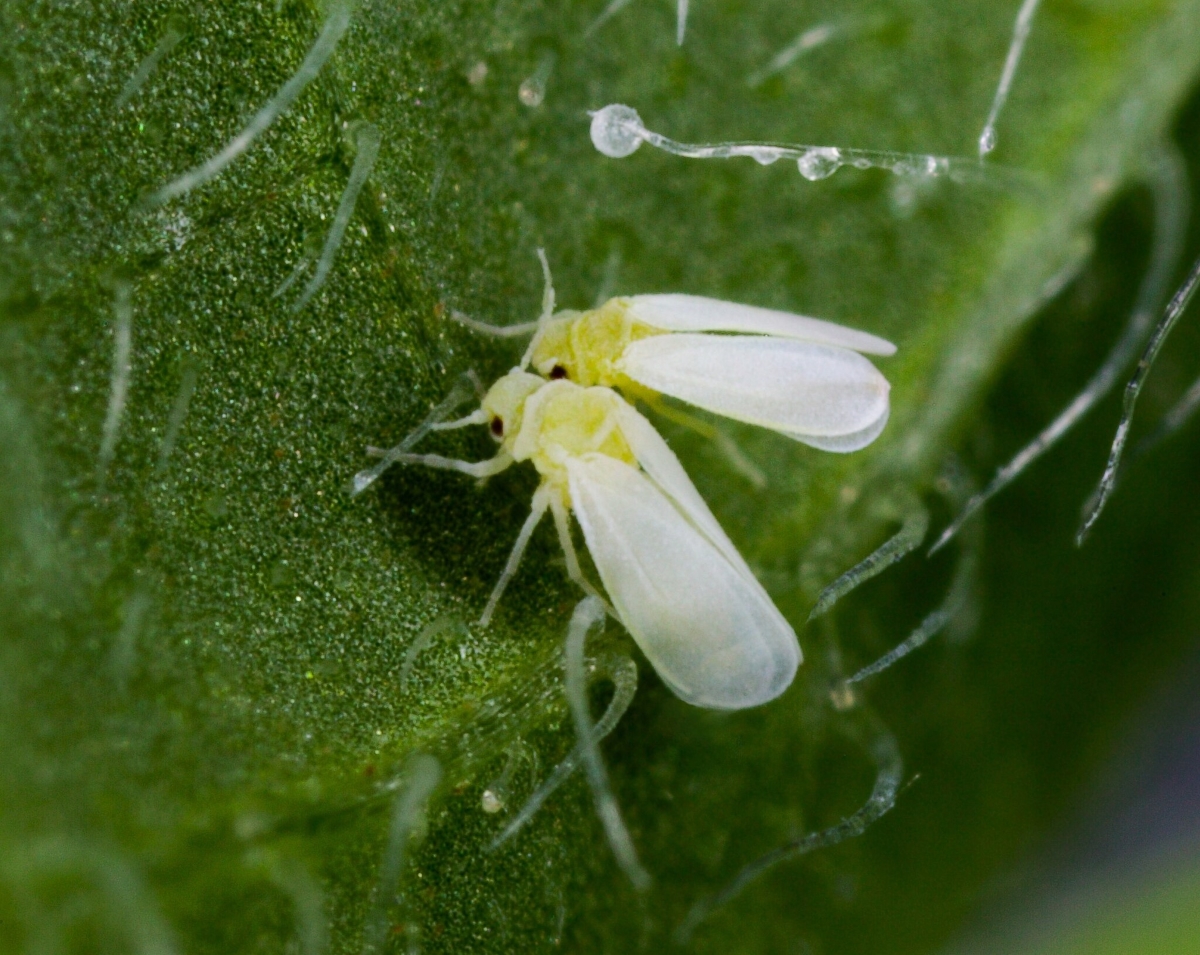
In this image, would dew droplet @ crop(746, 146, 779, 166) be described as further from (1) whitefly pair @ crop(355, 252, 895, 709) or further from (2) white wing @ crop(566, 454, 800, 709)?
(2) white wing @ crop(566, 454, 800, 709)

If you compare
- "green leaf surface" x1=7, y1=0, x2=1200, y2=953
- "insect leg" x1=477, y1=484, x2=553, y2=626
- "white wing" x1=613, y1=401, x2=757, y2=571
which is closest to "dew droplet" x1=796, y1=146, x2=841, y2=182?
"green leaf surface" x1=7, y1=0, x2=1200, y2=953

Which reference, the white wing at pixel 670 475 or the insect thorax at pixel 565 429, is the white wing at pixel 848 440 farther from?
the insect thorax at pixel 565 429

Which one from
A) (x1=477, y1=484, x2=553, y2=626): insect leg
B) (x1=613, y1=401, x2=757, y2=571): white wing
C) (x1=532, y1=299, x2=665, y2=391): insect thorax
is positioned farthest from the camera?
(x1=532, y1=299, x2=665, y2=391): insect thorax

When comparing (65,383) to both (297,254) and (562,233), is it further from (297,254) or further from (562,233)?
(562,233)

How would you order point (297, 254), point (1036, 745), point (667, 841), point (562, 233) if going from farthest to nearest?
1. point (1036, 745)
2. point (562, 233)
3. point (667, 841)
4. point (297, 254)

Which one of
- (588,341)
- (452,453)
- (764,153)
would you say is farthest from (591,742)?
(764,153)

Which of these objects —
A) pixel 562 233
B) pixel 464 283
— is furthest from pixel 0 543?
pixel 562 233

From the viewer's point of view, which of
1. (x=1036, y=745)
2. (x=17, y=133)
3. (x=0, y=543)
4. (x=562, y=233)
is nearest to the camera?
(x=0, y=543)
